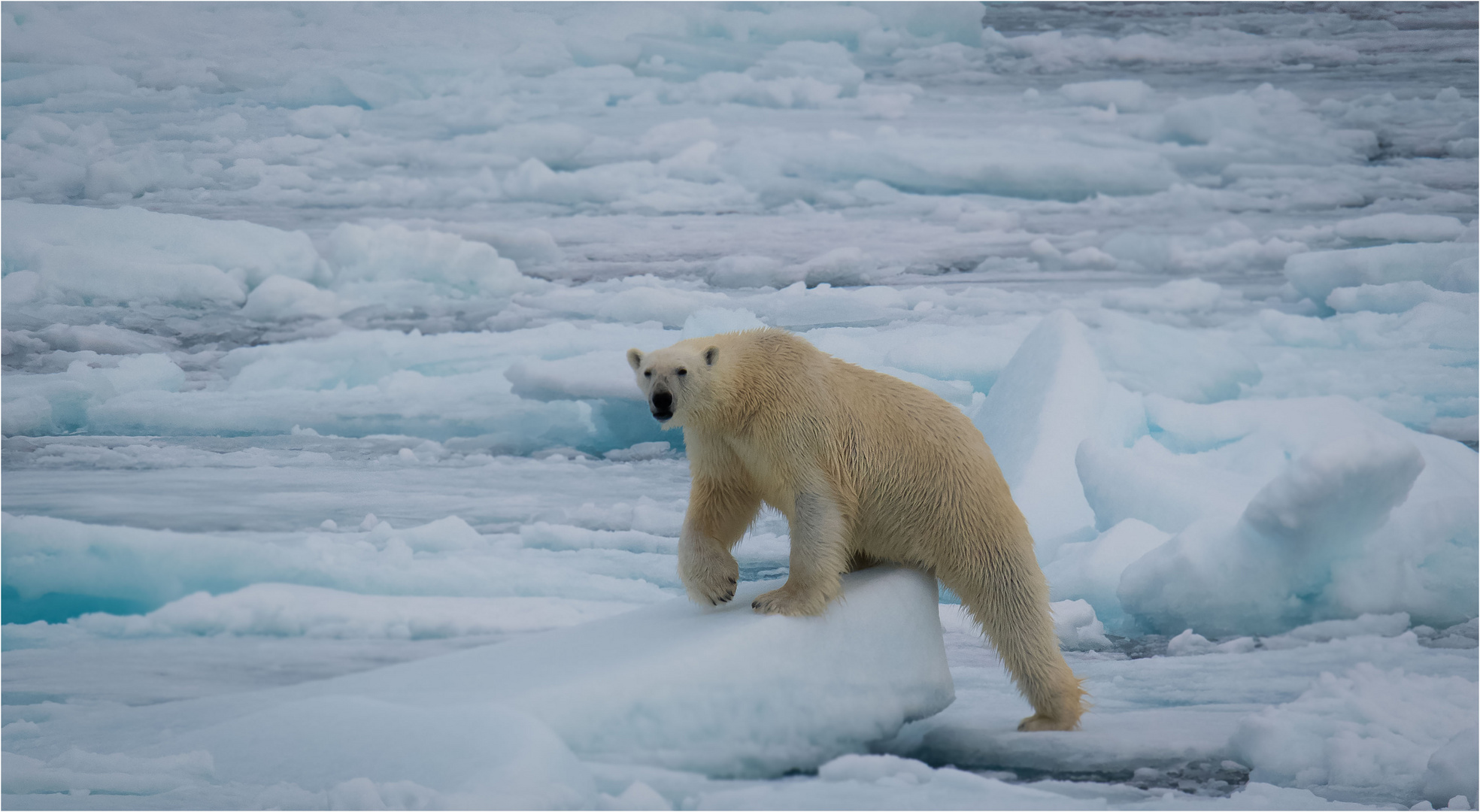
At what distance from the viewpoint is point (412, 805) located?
9.04ft

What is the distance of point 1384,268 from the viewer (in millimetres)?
7859

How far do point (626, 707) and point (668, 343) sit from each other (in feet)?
14.7

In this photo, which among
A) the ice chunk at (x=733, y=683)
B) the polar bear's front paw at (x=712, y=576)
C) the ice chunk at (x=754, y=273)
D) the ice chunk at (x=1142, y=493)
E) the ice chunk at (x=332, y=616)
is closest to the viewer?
the ice chunk at (x=733, y=683)

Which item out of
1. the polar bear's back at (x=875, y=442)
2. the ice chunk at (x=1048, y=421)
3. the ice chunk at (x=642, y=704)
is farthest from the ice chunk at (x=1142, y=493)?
the ice chunk at (x=642, y=704)

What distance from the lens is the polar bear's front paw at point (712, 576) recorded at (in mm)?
3242

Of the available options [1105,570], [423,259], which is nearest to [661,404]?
[1105,570]

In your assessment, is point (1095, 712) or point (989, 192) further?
point (989, 192)

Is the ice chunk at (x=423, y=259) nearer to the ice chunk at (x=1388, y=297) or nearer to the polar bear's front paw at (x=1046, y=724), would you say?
the polar bear's front paw at (x=1046, y=724)

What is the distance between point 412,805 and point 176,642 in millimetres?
2923

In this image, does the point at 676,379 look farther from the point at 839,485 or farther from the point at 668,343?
the point at 668,343

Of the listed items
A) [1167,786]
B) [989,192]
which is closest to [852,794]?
[1167,786]

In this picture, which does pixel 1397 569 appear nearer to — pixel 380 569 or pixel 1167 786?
pixel 1167 786

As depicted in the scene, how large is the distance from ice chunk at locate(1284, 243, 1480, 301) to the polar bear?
5.71 m

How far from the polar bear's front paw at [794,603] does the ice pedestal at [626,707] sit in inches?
1.1
